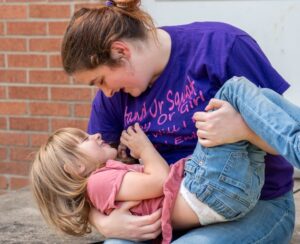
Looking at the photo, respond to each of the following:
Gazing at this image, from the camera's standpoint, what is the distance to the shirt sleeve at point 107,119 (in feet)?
8.75

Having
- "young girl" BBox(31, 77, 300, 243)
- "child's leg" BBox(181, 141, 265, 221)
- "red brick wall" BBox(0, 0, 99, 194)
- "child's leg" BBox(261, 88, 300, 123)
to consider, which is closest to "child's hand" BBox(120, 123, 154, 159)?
"young girl" BBox(31, 77, 300, 243)

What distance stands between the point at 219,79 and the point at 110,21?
0.46 metres

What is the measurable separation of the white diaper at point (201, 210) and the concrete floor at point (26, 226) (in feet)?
2.07

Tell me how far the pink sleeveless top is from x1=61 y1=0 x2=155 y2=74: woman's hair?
396 millimetres

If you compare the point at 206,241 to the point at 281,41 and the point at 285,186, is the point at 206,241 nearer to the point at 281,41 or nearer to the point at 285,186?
the point at 285,186

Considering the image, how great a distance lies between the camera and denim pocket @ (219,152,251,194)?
217cm

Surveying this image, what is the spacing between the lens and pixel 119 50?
2.33 metres

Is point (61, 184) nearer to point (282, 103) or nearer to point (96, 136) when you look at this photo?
point (96, 136)

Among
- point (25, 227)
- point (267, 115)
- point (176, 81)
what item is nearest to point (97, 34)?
point (176, 81)

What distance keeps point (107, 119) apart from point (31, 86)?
5.38 ft

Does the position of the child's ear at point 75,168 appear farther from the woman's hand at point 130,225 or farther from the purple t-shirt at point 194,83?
the purple t-shirt at point 194,83

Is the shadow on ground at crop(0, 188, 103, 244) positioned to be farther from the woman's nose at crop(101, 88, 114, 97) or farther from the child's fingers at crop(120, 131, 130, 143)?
the woman's nose at crop(101, 88, 114, 97)

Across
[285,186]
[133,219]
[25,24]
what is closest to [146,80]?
[133,219]

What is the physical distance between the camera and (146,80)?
2.42m
